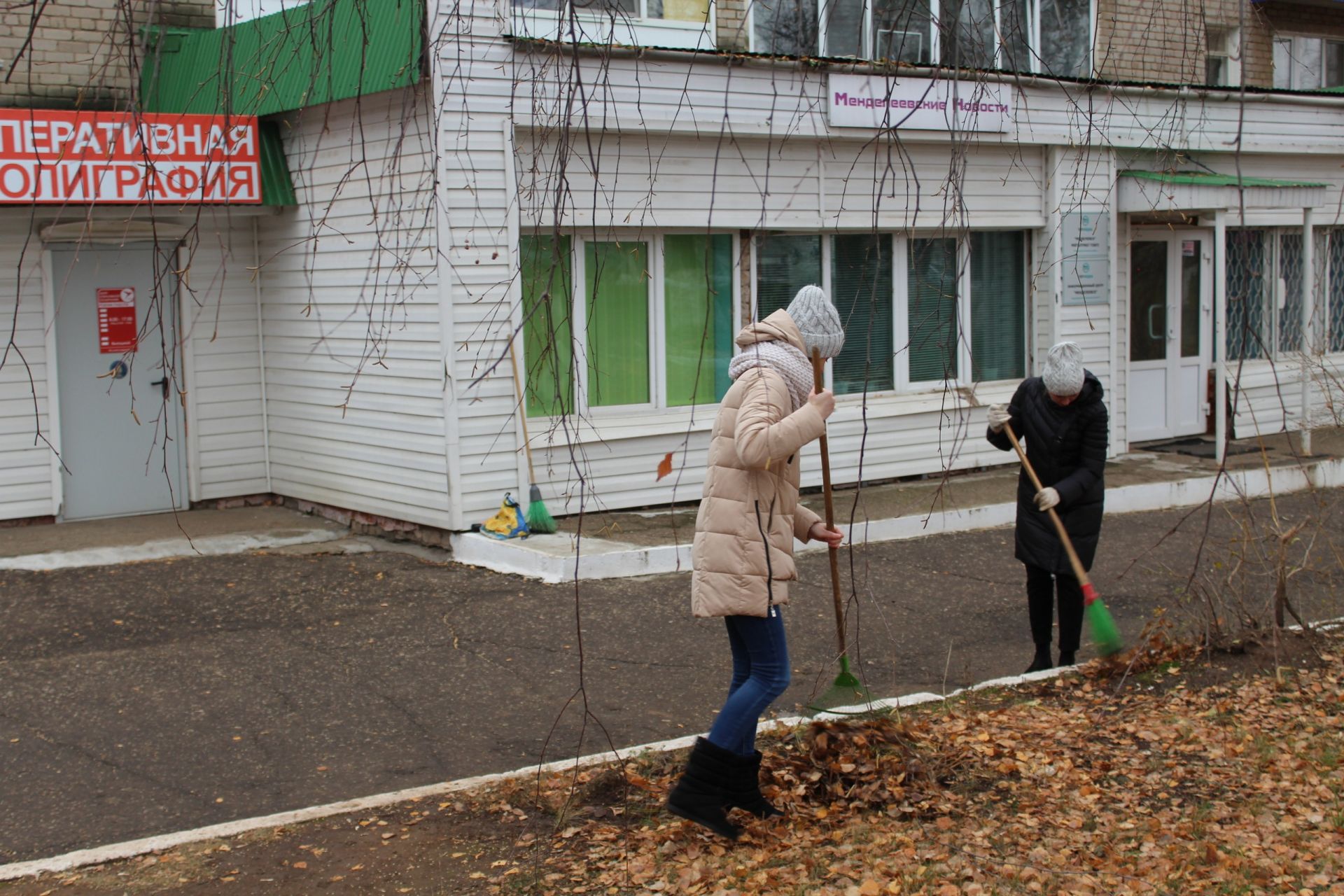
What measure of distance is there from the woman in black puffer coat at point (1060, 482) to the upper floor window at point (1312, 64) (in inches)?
539

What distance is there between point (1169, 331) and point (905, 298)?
3.71 m

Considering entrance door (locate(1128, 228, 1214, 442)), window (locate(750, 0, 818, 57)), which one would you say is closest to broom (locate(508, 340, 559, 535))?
window (locate(750, 0, 818, 57))

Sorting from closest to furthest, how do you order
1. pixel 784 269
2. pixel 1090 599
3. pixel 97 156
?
pixel 1090 599
pixel 97 156
pixel 784 269

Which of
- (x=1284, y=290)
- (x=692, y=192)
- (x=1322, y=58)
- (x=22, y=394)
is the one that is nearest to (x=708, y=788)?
(x=692, y=192)

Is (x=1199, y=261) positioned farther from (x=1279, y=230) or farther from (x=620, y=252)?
(x=620, y=252)

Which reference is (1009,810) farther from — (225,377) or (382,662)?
(225,377)

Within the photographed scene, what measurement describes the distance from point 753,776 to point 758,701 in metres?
0.30

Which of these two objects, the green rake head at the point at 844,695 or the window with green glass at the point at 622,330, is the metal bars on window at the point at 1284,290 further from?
the green rake head at the point at 844,695

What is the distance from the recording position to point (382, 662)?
7.21 m

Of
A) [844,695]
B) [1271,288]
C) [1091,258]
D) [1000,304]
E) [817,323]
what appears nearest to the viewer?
[817,323]

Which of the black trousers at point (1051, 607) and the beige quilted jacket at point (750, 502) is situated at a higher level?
the beige quilted jacket at point (750, 502)

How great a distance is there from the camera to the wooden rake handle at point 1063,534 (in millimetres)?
6180

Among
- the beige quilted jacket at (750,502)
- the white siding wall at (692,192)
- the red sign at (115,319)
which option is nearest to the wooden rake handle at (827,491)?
the beige quilted jacket at (750,502)

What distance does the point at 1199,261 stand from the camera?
14578 mm
